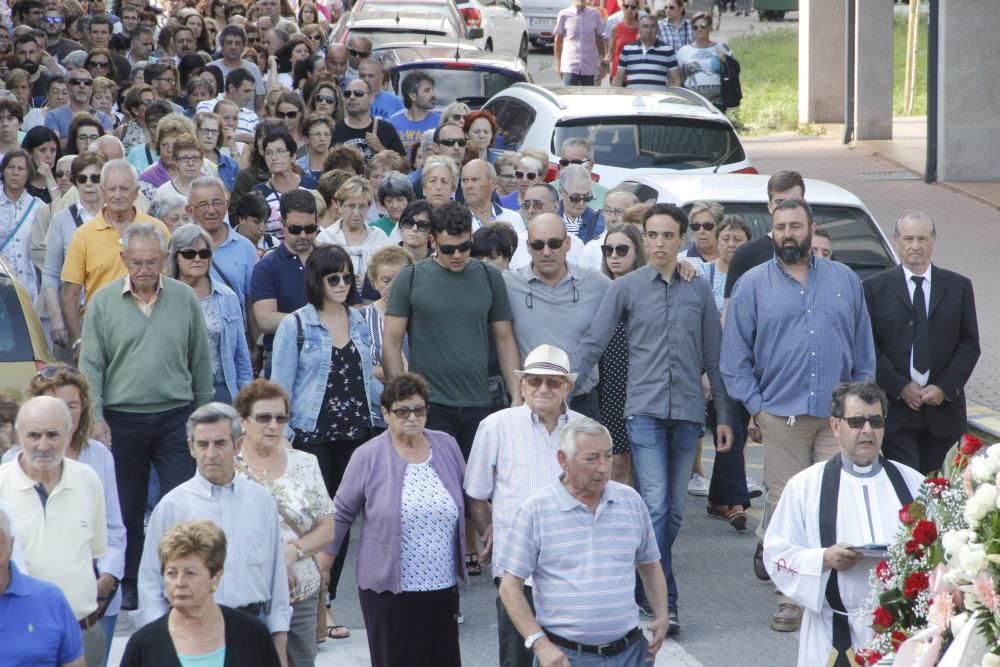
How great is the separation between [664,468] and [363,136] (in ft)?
22.9

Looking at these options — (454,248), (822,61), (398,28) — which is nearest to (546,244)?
(454,248)

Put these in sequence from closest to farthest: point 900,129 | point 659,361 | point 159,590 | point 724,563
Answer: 1. point 159,590
2. point 659,361
3. point 724,563
4. point 900,129

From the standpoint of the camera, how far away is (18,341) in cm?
1030

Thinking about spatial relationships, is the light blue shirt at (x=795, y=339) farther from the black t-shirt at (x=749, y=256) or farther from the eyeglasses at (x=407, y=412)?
the eyeglasses at (x=407, y=412)

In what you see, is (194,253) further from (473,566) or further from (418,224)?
(473,566)

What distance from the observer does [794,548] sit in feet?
25.3

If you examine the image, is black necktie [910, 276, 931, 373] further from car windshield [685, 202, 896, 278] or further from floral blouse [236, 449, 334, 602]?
floral blouse [236, 449, 334, 602]

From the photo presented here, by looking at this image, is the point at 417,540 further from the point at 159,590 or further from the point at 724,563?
the point at 724,563

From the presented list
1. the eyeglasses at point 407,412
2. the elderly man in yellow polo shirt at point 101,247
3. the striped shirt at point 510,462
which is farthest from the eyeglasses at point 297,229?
the eyeglasses at point 407,412

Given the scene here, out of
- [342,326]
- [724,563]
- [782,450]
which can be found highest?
[342,326]

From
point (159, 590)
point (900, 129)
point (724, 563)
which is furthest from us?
point (900, 129)

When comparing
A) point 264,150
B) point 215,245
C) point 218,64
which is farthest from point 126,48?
point 215,245

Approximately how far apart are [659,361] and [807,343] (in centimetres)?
79

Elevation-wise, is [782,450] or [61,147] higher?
[61,147]
